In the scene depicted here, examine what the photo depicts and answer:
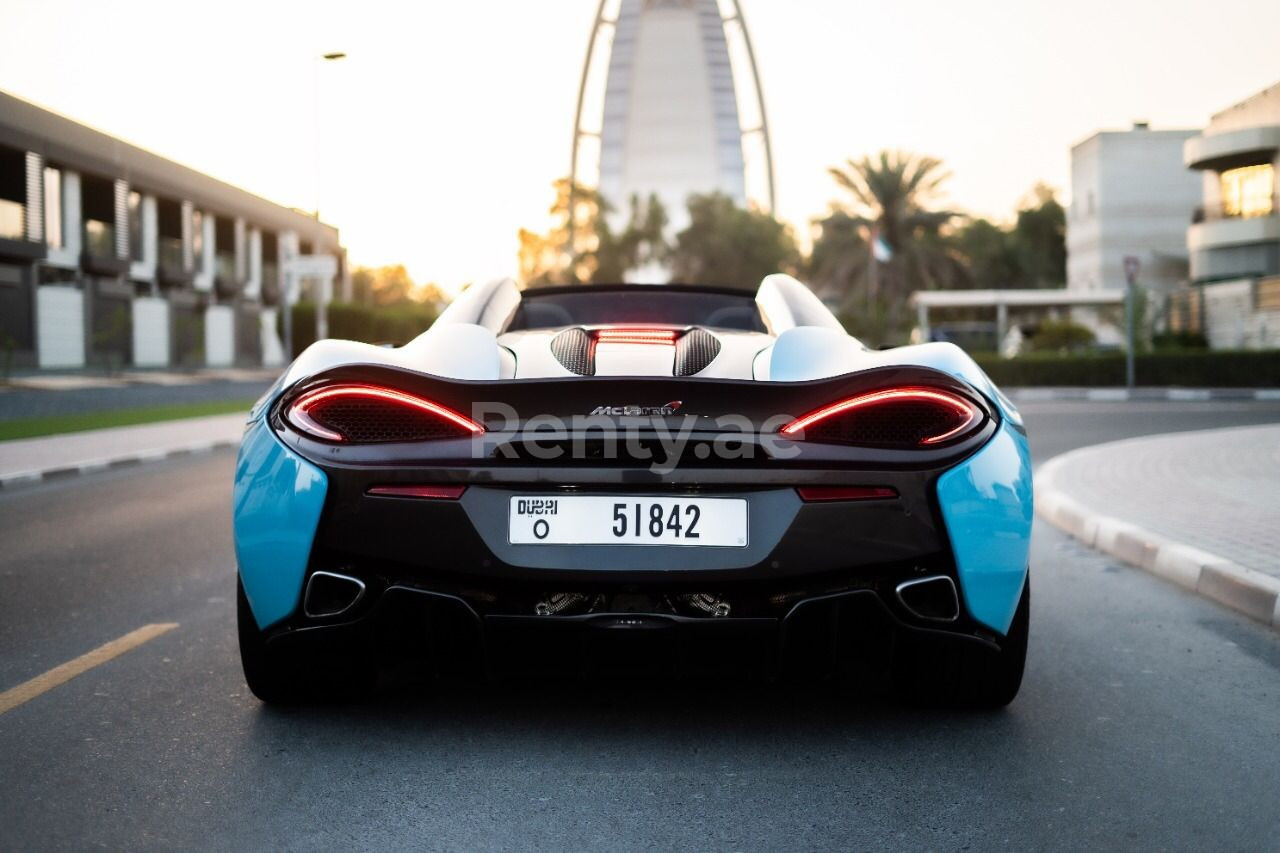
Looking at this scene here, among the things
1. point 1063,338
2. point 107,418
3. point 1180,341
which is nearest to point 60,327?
point 107,418

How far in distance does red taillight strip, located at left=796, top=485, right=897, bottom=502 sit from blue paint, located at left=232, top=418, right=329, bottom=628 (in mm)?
1184

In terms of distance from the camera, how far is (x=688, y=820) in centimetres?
279

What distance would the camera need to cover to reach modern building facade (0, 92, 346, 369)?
36.2 meters

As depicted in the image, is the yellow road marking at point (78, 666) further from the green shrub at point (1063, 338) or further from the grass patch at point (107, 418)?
the green shrub at point (1063, 338)

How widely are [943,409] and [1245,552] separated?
377cm

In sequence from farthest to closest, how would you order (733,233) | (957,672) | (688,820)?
(733,233)
(957,672)
(688,820)

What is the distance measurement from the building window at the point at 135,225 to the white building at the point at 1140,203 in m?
41.5

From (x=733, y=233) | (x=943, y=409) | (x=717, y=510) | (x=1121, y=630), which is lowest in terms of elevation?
(x=1121, y=630)

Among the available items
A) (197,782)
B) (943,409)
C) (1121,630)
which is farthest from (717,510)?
(1121,630)

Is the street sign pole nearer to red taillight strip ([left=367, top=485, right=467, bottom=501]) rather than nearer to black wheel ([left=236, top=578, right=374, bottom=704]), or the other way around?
black wheel ([left=236, top=578, right=374, bottom=704])

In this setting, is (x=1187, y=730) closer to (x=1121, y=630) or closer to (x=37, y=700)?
(x=1121, y=630)

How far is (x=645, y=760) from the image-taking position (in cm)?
323

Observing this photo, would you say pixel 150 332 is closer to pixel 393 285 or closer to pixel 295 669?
pixel 295 669

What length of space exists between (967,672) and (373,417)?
68.0 inches
